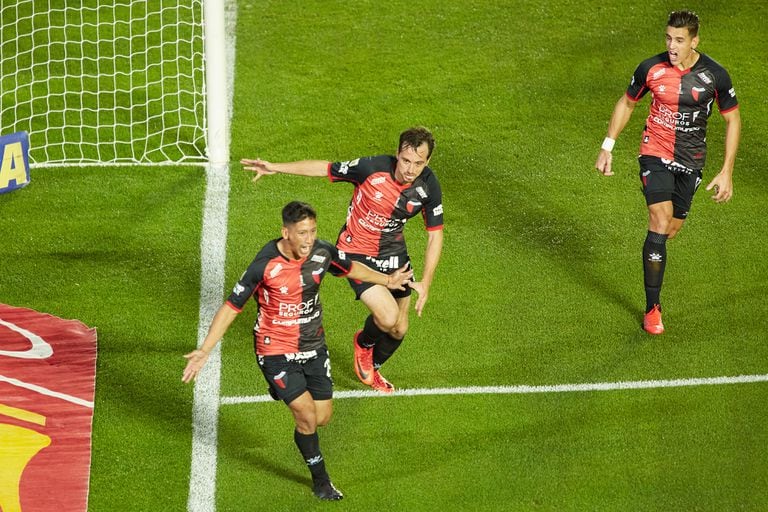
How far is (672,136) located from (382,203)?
252cm

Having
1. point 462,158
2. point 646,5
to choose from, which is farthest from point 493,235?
point 646,5

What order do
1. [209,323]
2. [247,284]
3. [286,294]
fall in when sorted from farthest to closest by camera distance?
[209,323], [286,294], [247,284]

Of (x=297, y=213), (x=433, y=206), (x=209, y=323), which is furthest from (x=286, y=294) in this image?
(x=209, y=323)

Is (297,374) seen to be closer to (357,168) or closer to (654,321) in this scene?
(357,168)

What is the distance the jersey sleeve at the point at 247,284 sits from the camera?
7695mm

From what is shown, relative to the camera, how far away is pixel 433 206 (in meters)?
8.80

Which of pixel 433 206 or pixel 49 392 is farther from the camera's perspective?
pixel 49 392

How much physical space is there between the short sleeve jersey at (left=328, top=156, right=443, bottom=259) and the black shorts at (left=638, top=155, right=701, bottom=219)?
187 centimetres

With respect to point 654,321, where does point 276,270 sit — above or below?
above

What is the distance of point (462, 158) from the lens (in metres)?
11.6

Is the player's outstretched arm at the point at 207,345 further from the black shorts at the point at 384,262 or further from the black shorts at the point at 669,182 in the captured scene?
the black shorts at the point at 669,182

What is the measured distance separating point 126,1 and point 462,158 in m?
4.32

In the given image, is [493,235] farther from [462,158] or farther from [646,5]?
[646,5]

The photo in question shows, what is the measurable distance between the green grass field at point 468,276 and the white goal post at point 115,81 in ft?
1.28
